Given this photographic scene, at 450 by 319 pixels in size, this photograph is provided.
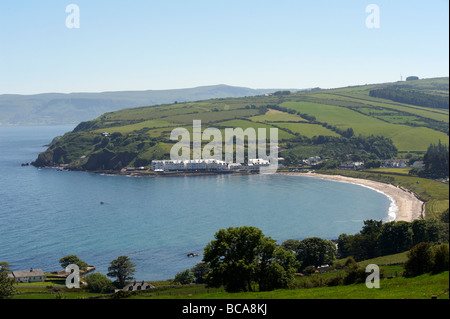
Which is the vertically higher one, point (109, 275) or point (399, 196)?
point (399, 196)

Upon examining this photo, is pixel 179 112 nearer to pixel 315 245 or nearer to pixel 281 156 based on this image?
pixel 281 156

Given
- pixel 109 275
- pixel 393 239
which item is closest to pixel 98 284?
pixel 109 275

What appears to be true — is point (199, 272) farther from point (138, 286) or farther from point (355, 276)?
point (355, 276)

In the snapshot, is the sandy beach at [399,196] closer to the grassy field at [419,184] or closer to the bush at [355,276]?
the grassy field at [419,184]

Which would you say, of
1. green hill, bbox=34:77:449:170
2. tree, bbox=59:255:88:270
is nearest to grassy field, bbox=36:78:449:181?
green hill, bbox=34:77:449:170

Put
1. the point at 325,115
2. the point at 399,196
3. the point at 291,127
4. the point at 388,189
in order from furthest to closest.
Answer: the point at 325,115 → the point at 291,127 → the point at 388,189 → the point at 399,196

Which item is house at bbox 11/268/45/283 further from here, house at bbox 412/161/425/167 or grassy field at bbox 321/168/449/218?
house at bbox 412/161/425/167

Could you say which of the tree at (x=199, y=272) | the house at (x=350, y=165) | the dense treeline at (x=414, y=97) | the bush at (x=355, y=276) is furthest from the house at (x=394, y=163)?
the bush at (x=355, y=276)
